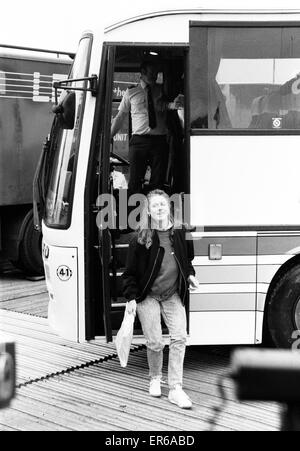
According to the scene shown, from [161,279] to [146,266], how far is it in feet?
0.49

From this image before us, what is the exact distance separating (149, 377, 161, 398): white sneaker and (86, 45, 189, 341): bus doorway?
0.46 meters

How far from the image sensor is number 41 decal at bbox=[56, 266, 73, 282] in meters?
5.46

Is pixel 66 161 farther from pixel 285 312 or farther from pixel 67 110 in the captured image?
pixel 285 312

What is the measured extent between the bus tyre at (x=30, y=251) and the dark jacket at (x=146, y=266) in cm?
504

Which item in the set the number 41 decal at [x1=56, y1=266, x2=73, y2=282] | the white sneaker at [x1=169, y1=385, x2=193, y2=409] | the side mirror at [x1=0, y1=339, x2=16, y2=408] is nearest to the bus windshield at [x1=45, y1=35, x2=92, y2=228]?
the number 41 decal at [x1=56, y1=266, x2=73, y2=282]

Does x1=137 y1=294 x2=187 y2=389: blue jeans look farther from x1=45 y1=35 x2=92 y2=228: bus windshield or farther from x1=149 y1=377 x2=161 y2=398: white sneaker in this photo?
x1=45 y1=35 x2=92 y2=228: bus windshield

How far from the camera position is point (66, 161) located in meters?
5.55

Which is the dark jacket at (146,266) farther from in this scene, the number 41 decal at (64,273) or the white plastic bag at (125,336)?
the number 41 decal at (64,273)

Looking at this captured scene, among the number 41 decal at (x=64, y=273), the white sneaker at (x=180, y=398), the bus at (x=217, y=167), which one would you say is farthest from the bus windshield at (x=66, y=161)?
the white sneaker at (x=180, y=398)

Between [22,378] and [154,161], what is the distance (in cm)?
219

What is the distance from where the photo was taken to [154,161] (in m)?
6.05

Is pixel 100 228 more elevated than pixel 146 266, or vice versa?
pixel 100 228

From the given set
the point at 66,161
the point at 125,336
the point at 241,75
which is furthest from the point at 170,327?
the point at 241,75

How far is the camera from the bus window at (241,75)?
17.5 feet
